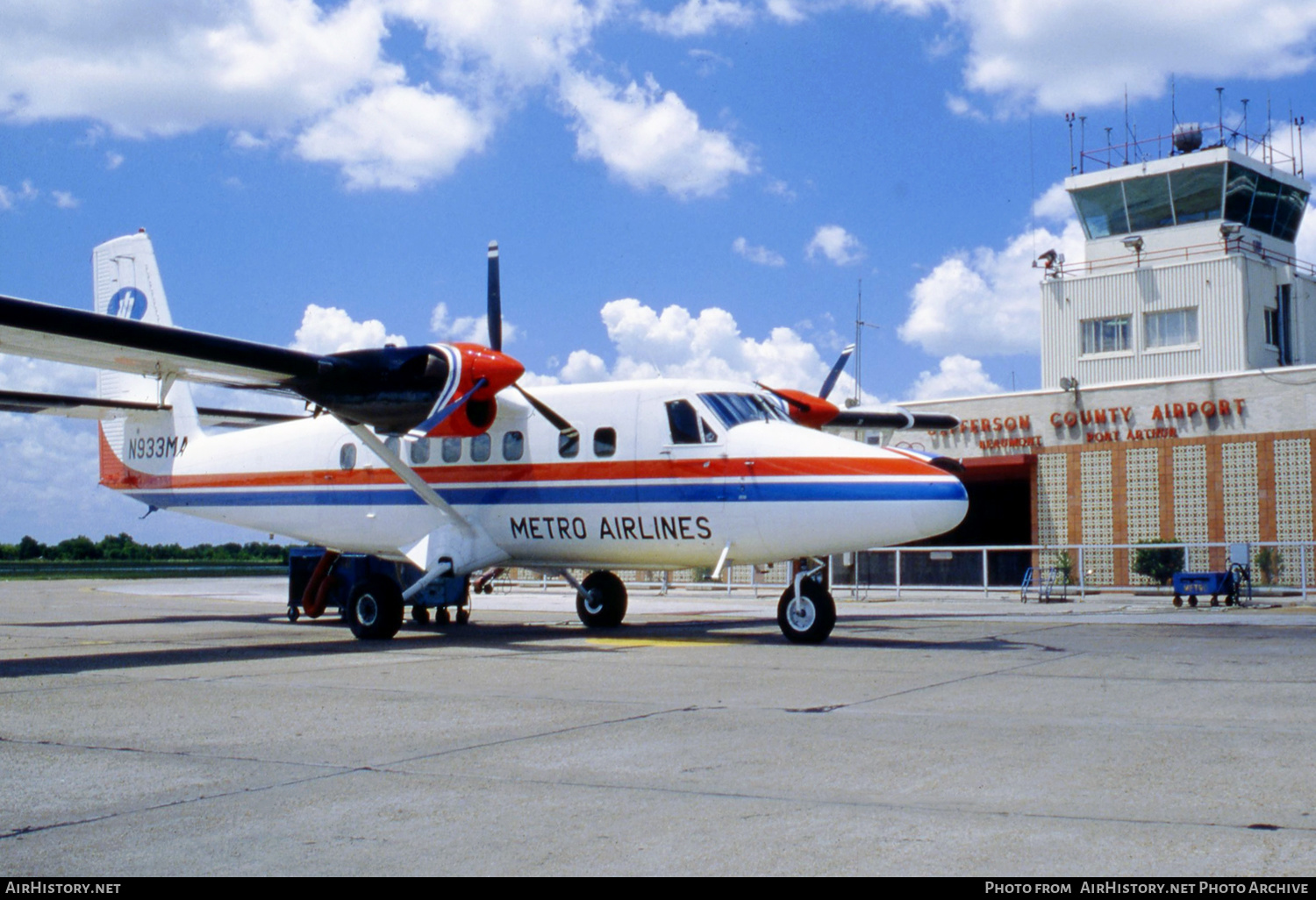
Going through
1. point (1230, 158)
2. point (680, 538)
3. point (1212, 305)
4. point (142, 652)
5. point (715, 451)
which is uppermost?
point (1230, 158)

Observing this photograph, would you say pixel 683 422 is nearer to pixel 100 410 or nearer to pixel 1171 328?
pixel 100 410

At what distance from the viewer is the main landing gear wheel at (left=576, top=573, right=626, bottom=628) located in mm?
17234

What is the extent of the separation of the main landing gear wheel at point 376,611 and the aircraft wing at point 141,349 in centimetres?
304

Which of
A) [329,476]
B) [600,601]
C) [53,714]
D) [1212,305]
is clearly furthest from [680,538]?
[1212,305]

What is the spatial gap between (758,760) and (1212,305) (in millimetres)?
37127

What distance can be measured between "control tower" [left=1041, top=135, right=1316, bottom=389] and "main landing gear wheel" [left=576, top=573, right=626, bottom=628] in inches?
1027

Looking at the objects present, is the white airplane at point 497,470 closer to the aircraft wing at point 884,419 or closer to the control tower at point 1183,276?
the aircraft wing at point 884,419

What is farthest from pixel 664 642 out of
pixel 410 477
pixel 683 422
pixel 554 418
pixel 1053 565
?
pixel 1053 565

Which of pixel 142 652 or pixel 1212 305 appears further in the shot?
pixel 1212 305

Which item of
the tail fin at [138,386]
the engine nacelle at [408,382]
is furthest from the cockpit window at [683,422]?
the tail fin at [138,386]

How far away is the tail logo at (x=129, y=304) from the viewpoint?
65.3ft

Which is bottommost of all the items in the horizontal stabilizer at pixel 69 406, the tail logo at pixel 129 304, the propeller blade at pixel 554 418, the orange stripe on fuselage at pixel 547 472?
the orange stripe on fuselage at pixel 547 472

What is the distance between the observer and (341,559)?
20.2 m

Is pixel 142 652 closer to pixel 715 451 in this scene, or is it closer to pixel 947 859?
pixel 715 451
